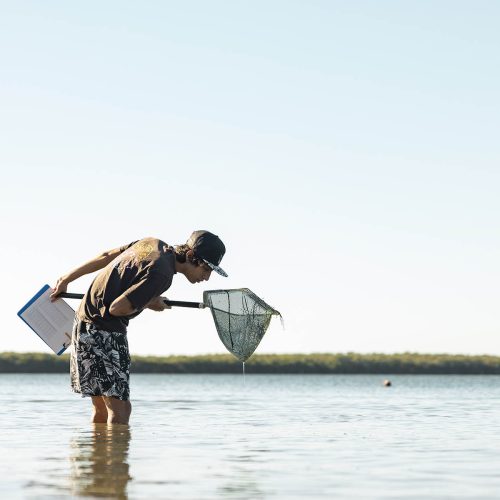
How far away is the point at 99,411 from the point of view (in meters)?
10.9

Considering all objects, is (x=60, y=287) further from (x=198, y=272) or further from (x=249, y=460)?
(x=249, y=460)

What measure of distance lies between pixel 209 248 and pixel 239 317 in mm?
1894

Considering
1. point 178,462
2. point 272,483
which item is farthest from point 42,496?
point 178,462

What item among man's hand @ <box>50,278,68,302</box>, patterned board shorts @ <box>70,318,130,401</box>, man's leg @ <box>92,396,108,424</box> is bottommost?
man's leg @ <box>92,396,108,424</box>

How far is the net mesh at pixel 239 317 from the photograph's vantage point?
1101cm

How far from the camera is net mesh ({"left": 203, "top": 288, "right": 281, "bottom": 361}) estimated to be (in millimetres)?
11008

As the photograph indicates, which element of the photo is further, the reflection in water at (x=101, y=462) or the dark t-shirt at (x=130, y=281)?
the dark t-shirt at (x=130, y=281)

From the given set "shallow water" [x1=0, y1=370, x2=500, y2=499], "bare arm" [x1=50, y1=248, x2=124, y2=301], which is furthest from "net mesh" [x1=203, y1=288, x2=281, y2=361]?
"bare arm" [x1=50, y1=248, x2=124, y2=301]

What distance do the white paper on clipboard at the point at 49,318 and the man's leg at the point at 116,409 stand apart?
3.49 ft

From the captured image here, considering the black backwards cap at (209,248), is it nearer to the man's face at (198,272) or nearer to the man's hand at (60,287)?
the man's face at (198,272)

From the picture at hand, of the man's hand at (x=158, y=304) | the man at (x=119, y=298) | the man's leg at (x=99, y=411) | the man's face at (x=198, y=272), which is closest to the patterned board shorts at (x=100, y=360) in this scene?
the man at (x=119, y=298)

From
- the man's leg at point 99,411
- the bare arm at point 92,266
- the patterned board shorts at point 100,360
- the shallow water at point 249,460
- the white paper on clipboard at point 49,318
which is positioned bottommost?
the shallow water at point 249,460

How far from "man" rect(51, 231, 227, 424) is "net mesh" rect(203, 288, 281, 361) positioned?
48.0 inches

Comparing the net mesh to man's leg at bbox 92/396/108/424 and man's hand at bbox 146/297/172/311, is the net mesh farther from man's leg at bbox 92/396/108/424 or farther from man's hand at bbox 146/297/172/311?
man's leg at bbox 92/396/108/424
